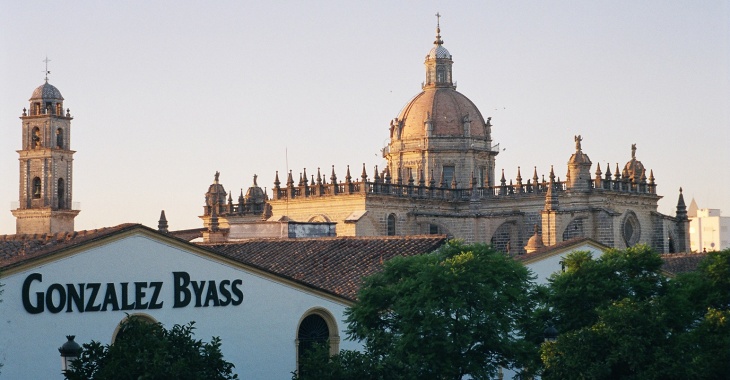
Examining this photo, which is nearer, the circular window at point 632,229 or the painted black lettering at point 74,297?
the painted black lettering at point 74,297

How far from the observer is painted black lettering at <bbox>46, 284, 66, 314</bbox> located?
25125mm

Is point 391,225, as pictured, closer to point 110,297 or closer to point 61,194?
point 61,194

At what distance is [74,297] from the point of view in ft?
83.9

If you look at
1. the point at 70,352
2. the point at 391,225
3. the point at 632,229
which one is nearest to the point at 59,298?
the point at 70,352

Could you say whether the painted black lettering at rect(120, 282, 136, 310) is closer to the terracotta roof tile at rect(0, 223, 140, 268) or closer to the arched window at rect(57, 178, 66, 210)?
the terracotta roof tile at rect(0, 223, 140, 268)

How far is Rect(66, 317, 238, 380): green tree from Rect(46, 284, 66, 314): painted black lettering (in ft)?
9.75

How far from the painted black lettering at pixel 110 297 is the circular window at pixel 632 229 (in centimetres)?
5678

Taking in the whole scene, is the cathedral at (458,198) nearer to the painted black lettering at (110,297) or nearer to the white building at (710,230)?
the painted black lettering at (110,297)

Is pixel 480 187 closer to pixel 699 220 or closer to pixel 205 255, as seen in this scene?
pixel 205 255

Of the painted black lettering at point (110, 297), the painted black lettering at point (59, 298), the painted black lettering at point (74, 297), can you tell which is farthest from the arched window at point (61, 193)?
the painted black lettering at point (59, 298)

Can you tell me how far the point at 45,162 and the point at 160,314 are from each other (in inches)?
2806

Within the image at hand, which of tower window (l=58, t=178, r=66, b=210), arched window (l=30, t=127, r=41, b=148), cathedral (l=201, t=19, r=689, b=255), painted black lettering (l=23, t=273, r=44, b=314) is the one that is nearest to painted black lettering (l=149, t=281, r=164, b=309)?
painted black lettering (l=23, t=273, r=44, b=314)

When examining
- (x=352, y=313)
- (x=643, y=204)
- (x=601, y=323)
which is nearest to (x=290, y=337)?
(x=352, y=313)

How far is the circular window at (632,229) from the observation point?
79.1 metres
